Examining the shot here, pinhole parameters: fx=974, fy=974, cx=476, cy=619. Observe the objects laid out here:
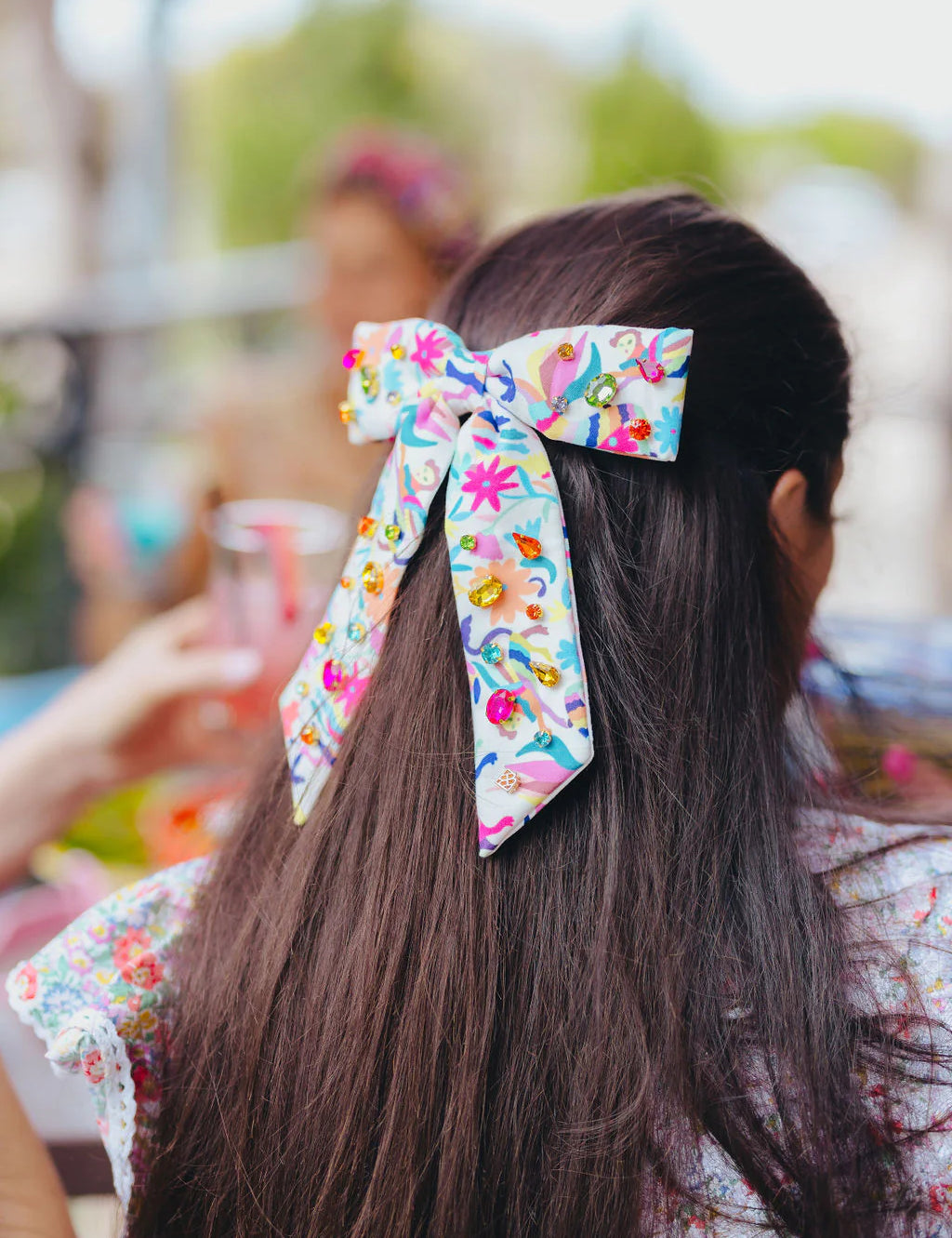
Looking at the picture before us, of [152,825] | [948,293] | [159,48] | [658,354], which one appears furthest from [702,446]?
[948,293]

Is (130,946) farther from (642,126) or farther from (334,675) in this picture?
(642,126)

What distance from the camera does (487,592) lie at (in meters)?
0.61

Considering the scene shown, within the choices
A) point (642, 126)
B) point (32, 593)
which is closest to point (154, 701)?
point (32, 593)

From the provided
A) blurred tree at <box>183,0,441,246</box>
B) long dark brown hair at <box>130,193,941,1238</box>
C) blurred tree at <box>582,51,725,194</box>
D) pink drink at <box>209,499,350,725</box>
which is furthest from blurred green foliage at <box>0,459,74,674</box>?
blurred tree at <box>183,0,441,246</box>

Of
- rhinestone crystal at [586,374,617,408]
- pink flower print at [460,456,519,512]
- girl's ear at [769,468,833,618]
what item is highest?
rhinestone crystal at [586,374,617,408]

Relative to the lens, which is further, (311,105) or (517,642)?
(311,105)

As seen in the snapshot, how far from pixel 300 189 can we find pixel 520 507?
6187mm

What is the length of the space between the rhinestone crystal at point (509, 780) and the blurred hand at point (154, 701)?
17.8 inches

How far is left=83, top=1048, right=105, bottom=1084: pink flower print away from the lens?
666mm

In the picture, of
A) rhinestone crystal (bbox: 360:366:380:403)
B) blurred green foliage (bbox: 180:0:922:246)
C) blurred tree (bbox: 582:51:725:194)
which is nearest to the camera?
rhinestone crystal (bbox: 360:366:380:403)

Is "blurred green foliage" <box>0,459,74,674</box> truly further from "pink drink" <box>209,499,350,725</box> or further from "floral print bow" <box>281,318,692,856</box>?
"floral print bow" <box>281,318,692,856</box>

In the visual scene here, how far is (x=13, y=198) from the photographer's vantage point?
685cm

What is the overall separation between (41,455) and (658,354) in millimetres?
3290

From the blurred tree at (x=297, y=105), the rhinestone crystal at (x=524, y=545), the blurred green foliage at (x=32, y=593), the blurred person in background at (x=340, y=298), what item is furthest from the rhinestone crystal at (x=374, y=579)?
the blurred tree at (x=297, y=105)
